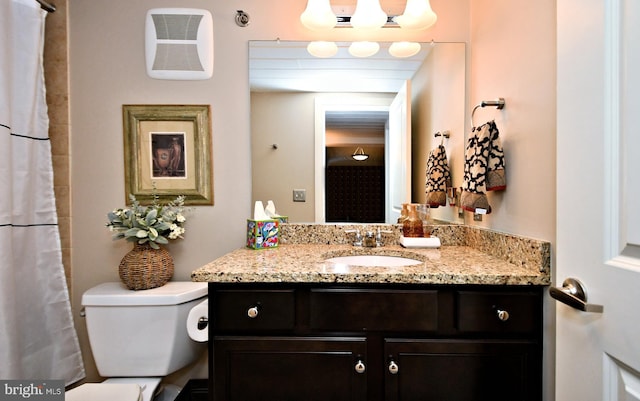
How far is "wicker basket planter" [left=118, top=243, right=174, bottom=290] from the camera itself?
1331 mm

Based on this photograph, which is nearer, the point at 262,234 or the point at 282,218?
the point at 262,234

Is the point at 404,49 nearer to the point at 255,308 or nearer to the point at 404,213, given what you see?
A: the point at 404,213

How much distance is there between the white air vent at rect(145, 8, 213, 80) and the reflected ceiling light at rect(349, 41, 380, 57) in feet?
2.39

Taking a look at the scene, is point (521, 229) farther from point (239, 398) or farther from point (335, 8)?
point (335, 8)

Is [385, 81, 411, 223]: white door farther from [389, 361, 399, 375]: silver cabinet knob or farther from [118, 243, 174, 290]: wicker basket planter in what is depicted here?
[118, 243, 174, 290]: wicker basket planter

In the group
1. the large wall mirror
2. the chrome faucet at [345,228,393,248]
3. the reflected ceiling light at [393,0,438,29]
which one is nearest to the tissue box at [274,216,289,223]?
the large wall mirror

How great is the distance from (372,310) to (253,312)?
385 mm

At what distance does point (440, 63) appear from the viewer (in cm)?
151

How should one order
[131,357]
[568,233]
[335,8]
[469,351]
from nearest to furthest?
[568,233]
[469,351]
[131,357]
[335,8]

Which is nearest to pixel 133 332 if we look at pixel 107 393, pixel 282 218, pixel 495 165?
pixel 107 393

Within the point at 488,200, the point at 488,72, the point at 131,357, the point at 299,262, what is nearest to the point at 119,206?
the point at 131,357

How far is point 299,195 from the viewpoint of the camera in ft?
5.13

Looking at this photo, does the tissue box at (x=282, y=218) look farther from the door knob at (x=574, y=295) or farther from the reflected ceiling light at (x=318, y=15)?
the door knob at (x=574, y=295)

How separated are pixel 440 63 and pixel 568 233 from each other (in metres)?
1.18
